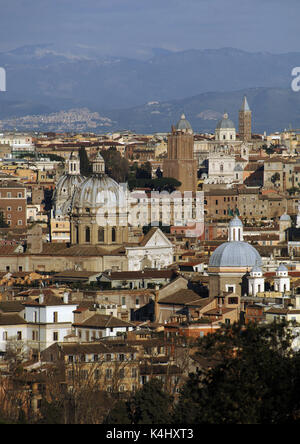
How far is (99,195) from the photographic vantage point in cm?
7750

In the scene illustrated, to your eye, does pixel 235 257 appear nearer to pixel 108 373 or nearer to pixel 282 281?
pixel 282 281

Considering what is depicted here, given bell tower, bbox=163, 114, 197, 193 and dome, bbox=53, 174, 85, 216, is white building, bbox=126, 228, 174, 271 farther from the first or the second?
bell tower, bbox=163, 114, 197, 193

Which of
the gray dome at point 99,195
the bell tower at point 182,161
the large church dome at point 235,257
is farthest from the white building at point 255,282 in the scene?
the bell tower at point 182,161

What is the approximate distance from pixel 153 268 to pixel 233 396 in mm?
43264

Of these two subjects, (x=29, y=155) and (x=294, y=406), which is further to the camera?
(x=29, y=155)

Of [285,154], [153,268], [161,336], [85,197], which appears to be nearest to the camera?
[161,336]

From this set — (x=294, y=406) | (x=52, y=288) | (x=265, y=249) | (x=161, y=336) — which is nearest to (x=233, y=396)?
(x=294, y=406)

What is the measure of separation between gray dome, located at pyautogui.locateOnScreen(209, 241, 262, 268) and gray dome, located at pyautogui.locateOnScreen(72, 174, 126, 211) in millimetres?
Answer: 16630

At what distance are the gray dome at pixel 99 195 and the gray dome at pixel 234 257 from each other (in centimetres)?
1663

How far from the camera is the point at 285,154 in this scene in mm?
134000

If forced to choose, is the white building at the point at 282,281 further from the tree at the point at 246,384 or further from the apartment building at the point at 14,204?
the apartment building at the point at 14,204

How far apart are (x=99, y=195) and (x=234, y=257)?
18.1 meters

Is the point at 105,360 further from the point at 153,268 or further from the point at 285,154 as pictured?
the point at 285,154

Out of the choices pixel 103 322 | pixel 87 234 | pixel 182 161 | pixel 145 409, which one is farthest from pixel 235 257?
pixel 182 161
